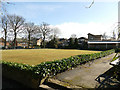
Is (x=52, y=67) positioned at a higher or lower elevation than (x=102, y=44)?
lower

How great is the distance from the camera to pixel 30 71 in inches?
156

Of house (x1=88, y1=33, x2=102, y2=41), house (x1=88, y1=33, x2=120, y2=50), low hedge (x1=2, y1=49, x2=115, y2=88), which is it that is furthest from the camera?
house (x1=88, y1=33, x2=102, y2=41)

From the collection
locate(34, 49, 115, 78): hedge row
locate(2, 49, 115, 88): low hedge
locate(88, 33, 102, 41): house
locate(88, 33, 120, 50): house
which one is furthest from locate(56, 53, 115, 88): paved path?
locate(88, 33, 102, 41): house

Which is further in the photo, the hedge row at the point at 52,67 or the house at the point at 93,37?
the house at the point at 93,37

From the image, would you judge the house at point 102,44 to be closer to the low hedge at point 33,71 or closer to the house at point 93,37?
the house at point 93,37

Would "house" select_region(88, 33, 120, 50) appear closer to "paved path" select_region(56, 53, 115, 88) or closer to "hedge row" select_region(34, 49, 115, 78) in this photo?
"paved path" select_region(56, 53, 115, 88)

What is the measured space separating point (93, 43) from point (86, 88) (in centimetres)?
3111

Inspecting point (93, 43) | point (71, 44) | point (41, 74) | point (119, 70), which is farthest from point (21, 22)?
point (119, 70)

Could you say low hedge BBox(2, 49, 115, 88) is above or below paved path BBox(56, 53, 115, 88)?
above

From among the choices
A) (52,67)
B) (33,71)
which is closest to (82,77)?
(52,67)

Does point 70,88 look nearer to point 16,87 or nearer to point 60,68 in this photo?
point 60,68

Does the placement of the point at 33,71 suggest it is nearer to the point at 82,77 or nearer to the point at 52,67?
the point at 52,67

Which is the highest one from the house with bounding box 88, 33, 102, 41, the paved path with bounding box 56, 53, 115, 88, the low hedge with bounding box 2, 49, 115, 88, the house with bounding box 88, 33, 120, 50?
the house with bounding box 88, 33, 102, 41

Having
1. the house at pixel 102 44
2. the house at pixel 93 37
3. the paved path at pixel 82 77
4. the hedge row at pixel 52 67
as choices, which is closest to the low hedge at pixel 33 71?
the hedge row at pixel 52 67
